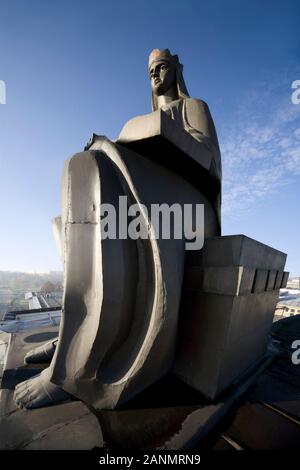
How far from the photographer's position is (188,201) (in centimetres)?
376

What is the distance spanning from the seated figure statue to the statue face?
8.06 feet

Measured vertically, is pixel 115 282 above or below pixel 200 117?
below

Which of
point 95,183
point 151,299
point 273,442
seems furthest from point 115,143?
point 273,442

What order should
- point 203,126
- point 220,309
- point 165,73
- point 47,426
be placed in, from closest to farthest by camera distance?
1. point 47,426
2. point 220,309
3. point 203,126
4. point 165,73

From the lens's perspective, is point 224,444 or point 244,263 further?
point 244,263

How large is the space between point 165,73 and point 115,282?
4593 mm

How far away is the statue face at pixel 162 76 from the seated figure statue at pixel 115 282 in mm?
2458

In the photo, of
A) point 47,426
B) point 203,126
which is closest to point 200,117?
point 203,126

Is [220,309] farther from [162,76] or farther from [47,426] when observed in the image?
[162,76]

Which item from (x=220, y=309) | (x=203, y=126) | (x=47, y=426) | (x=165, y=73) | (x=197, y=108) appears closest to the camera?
(x=47, y=426)

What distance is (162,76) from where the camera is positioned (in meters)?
4.91

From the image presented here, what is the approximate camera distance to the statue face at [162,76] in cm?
490

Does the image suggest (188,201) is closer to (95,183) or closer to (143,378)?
(95,183)
